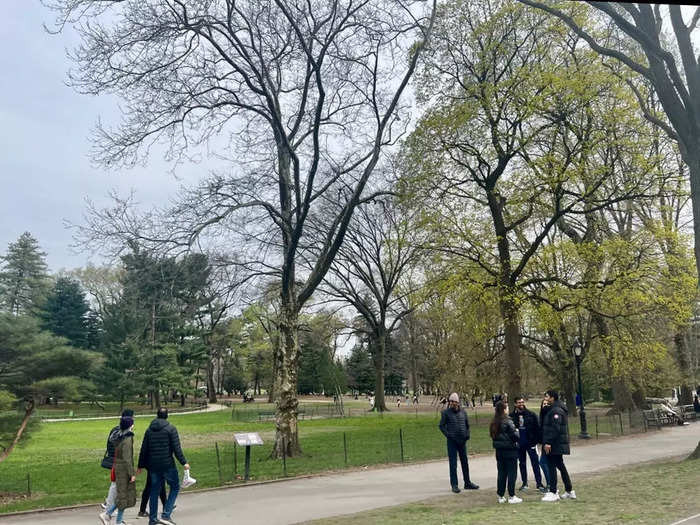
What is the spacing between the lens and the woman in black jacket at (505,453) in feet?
31.6

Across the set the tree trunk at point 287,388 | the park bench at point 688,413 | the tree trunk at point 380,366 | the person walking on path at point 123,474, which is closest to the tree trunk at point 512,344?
the tree trunk at point 287,388

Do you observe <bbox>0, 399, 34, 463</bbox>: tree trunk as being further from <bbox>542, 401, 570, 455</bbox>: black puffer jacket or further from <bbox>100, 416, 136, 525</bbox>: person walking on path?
<bbox>542, 401, 570, 455</bbox>: black puffer jacket

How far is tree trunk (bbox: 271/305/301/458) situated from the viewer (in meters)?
16.9

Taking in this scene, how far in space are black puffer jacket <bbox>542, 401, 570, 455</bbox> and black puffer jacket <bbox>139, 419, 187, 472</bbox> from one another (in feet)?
19.6

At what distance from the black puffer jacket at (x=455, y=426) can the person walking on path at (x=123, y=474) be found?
5.56 meters

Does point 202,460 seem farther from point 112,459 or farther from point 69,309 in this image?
point 69,309

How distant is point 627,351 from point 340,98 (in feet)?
Result: 45.7

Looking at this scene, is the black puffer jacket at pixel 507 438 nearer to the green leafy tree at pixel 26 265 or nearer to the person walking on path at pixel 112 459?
the person walking on path at pixel 112 459

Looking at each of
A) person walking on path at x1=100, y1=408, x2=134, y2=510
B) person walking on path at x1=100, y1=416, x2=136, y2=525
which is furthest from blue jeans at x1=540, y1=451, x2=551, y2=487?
person walking on path at x1=100, y1=408, x2=134, y2=510

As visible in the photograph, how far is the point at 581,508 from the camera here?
8656 mm

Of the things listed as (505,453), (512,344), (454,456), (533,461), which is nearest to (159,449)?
(454,456)

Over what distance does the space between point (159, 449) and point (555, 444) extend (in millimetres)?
6436

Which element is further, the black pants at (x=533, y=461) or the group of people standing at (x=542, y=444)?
the black pants at (x=533, y=461)

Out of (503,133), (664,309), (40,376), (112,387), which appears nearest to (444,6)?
(503,133)
